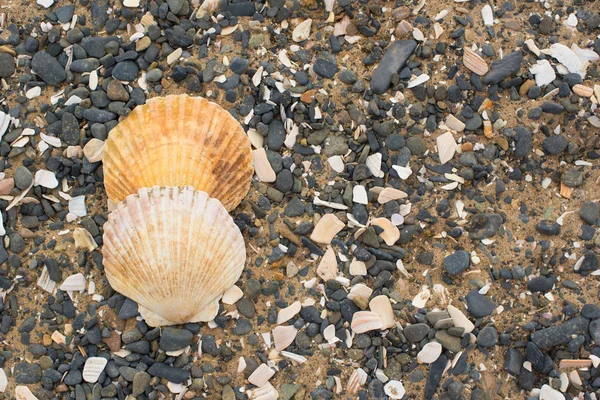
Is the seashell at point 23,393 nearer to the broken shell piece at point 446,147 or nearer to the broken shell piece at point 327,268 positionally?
the broken shell piece at point 327,268

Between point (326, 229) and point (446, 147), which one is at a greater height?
point (446, 147)

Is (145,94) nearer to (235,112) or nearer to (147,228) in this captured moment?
(235,112)

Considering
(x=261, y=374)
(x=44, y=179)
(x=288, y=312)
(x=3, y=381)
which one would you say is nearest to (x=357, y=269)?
(x=288, y=312)

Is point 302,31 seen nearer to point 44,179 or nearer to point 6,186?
point 44,179

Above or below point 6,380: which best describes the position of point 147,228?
above

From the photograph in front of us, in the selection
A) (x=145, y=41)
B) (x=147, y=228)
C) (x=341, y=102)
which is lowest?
(x=147, y=228)

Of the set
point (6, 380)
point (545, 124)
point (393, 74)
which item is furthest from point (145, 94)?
point (545, 124)

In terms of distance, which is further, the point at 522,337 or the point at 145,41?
the point at 145,41
